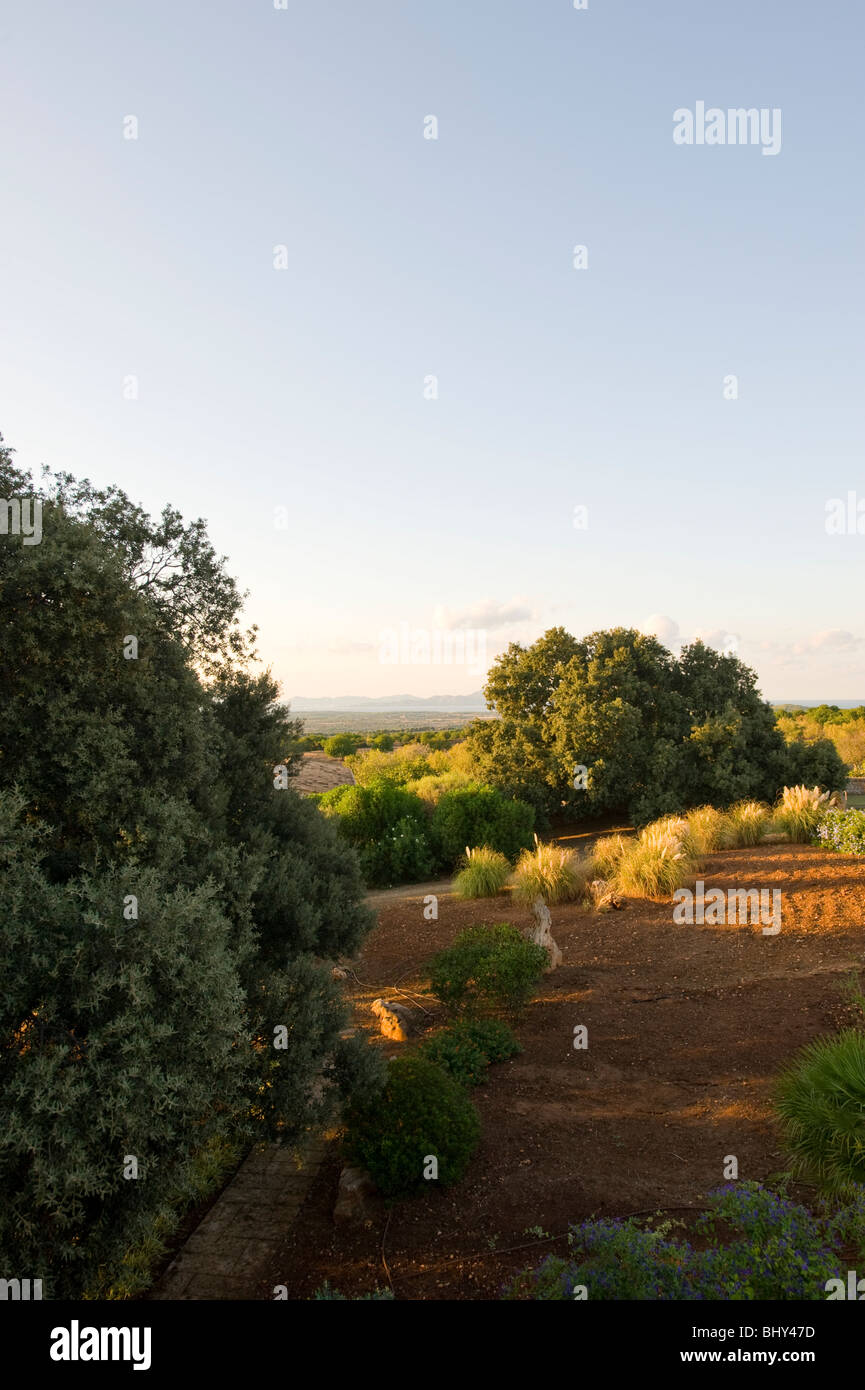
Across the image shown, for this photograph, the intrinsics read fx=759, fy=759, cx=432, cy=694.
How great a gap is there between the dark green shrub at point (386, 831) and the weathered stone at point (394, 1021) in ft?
22.4

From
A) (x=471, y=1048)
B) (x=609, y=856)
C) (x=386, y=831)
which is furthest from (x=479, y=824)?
(x=471, y=1048)

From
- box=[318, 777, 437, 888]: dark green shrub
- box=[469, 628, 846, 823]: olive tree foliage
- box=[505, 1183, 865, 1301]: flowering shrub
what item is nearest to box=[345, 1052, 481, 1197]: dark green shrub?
box=[505, 1183, 865, 1301]: flowering shrub

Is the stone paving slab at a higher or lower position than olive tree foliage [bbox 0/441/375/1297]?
lower

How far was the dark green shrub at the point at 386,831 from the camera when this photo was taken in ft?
48.1

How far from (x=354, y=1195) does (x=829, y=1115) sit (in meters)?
2.87

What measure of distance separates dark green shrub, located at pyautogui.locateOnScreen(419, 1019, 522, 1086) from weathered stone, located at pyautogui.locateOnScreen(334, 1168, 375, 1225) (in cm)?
125

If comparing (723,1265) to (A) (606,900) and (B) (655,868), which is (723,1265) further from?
(B) (655,868)

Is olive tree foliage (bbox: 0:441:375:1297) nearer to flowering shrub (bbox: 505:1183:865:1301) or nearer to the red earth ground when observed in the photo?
the red earth ground

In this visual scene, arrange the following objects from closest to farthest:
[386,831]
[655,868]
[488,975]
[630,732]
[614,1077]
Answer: [614,1077], [488,975], [655,868], [386,831], [630,732]

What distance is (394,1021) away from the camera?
283 inches

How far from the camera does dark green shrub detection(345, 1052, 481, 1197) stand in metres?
4.57

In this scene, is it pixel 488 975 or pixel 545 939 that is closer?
pixel 488 975

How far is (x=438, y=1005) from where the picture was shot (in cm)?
787

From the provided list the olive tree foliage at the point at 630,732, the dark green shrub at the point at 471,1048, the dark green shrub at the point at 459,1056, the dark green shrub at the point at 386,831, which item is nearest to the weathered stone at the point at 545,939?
the dark green shrub at the point at 471,1048
